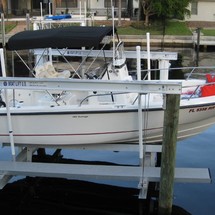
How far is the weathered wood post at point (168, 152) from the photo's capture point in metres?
6.61

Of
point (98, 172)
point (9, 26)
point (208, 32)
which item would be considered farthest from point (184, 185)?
point (9, 26)

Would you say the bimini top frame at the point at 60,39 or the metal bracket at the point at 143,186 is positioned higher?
the bimini top frame at the point at 60,39

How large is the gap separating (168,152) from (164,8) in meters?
28.7

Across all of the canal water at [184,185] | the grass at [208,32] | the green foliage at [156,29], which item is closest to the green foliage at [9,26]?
the green foliage at [156,29]

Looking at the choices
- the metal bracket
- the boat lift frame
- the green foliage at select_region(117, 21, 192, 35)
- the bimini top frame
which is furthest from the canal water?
the green foliage at select_region(117, 21, 192, 35)

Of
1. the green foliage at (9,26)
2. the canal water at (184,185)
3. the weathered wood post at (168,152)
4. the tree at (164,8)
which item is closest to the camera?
the weathered wood post at (168,152)

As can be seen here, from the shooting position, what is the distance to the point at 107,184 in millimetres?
8609

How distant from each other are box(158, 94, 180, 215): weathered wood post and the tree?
2817cm

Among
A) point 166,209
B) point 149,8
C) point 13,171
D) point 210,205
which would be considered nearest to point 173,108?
point 166,209

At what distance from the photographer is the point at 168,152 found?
680 cm

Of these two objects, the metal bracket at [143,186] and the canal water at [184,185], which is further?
the canal water at [184,185]

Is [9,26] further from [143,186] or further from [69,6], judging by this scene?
[143,186]

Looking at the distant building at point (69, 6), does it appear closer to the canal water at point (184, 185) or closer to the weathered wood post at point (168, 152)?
the canal water at point (184, 185)

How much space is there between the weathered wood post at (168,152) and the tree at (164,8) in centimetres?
2817
